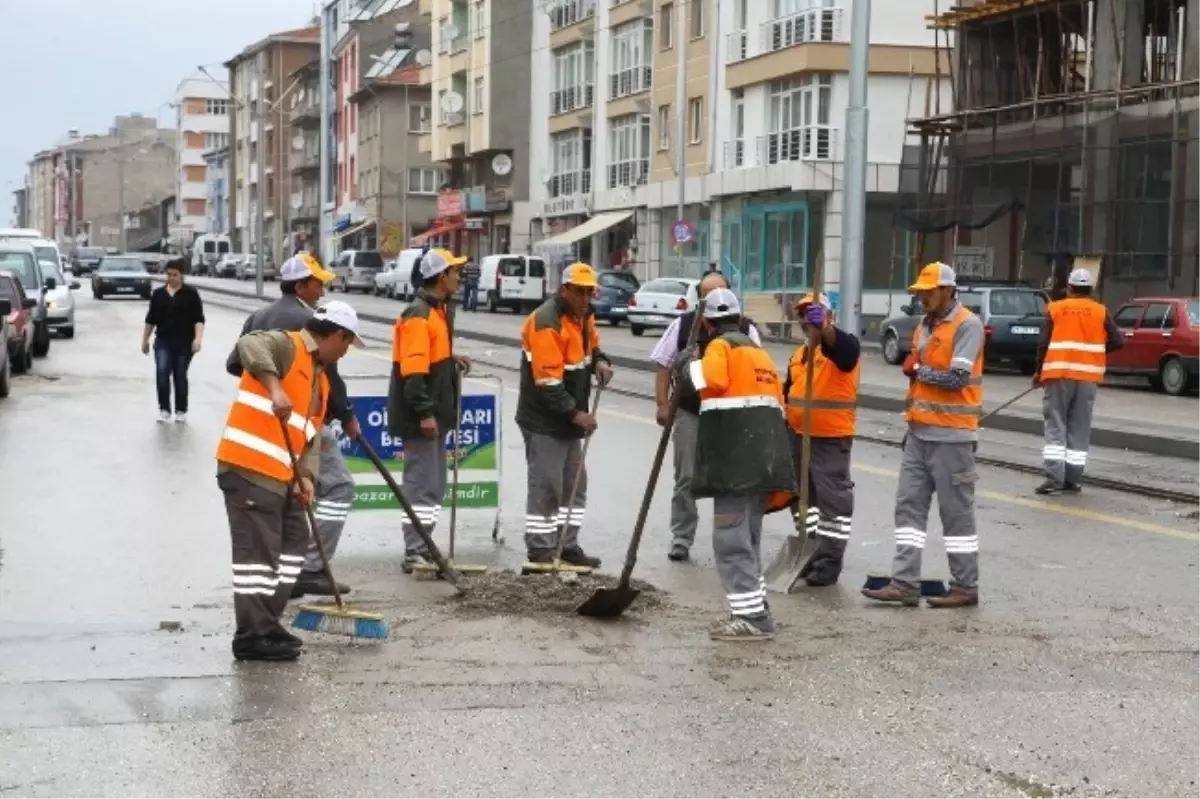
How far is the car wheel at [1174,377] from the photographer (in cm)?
2878

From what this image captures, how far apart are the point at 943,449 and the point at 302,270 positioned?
3429 millimetres

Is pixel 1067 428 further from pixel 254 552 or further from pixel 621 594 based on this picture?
pixel 254 552

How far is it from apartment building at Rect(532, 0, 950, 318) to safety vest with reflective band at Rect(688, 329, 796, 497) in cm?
3764

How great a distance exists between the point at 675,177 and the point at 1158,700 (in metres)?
49.6

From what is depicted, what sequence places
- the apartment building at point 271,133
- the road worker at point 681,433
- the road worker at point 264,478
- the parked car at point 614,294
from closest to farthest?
the road worker at point 264,478, the road worker at point 681,433, the parked car at point 614,294, the apartment building at point 271,133

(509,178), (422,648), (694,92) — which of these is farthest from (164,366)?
(509,178)

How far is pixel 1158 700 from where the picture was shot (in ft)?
24.2

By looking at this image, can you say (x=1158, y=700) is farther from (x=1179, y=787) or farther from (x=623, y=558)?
(x=623, y=558)

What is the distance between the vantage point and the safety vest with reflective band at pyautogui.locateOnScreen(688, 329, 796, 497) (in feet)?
28.2

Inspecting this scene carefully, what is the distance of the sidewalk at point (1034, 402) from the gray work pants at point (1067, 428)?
4.05 meters

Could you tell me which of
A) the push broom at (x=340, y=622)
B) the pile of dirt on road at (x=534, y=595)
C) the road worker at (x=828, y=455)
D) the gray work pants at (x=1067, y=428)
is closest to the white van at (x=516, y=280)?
the gray work pants at (x=1067, y=428)

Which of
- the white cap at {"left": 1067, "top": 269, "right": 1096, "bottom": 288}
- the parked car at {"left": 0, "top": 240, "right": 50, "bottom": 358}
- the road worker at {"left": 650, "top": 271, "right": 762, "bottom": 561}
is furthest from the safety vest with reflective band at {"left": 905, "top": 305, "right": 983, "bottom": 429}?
the parked car at {"left": 0, "top": 240, "right": 50, "bottom": 358}

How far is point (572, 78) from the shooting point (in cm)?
6812

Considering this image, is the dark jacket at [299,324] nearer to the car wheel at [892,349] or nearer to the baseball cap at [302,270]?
the baseball cap at [302,270]
